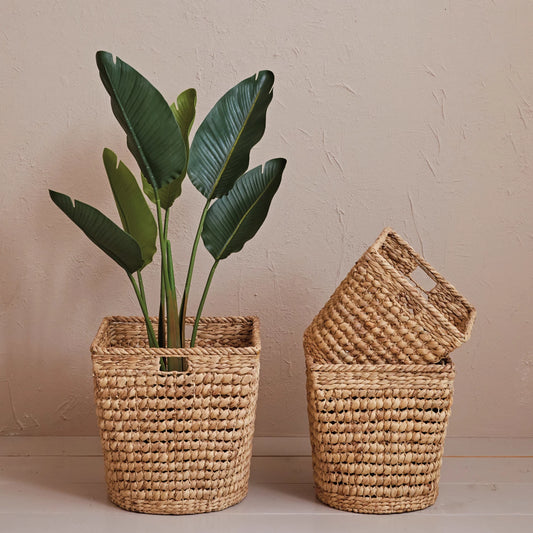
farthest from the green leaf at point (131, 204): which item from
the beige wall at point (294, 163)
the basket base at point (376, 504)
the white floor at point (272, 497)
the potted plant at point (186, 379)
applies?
the basket base at point (376, 504)

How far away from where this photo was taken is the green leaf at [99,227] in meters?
1.28

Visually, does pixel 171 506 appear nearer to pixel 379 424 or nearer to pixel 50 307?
pixel 379 424

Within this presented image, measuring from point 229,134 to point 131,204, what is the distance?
265 mm

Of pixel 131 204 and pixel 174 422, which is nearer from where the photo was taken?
pixel 174 422

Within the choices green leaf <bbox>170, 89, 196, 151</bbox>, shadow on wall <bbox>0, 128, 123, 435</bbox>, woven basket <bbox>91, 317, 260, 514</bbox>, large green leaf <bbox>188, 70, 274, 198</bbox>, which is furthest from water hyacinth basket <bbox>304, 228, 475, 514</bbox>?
shadow on wall <bbox>0, 128, 123, 435</bbox>

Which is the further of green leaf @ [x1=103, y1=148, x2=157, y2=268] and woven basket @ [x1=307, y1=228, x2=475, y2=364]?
green leaf @ [x1=103, y1=148, x2=157, y2=268]

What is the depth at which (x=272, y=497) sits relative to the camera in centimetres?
147

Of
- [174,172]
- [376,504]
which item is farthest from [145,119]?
[376,504]

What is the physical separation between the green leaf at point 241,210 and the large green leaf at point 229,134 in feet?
0.15

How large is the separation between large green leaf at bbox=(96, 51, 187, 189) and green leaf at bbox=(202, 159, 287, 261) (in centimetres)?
14

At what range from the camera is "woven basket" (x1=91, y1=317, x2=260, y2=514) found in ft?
4.36

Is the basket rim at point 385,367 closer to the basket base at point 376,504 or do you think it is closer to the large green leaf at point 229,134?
the basket base at point 376,504

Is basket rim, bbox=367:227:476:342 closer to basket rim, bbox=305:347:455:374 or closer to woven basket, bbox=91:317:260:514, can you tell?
basket rim, bbox=305:347:455:374

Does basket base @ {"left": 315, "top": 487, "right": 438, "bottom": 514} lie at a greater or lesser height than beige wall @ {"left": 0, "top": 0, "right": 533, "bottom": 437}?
lesser
